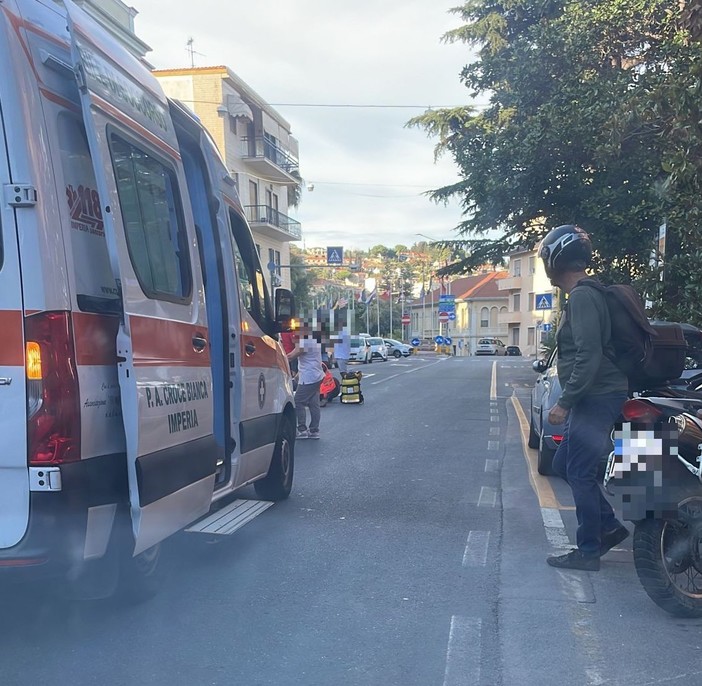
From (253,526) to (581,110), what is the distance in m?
12.1

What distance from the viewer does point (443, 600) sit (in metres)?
4.34

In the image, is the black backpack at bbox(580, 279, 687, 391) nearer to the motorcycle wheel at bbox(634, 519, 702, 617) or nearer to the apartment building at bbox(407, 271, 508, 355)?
the motorcycle wheel at bbox(634, 519, 702, 617)

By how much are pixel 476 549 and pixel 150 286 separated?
2949 millimetres

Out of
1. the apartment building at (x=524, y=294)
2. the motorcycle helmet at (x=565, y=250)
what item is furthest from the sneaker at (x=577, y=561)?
the apartment building at (x=524, y=294)

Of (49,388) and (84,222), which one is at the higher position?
(84,222)

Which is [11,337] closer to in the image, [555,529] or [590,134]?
[555,529]

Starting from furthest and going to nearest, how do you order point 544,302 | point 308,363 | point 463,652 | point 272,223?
point 272,223 < point 544,302 < point 308,363 < point 463,652

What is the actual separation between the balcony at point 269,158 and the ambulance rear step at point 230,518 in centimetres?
3526

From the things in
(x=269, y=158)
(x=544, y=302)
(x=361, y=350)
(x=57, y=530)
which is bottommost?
(x=361, y=350)

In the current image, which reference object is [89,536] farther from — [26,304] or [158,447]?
[26,304]

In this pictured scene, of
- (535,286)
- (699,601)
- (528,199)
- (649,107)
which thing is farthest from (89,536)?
(535,286)

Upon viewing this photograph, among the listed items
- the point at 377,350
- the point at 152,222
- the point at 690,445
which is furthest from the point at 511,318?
the point at 152,222

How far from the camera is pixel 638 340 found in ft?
14.7

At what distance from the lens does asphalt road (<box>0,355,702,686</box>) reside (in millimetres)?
3428
